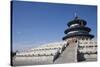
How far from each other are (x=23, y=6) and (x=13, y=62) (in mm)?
664

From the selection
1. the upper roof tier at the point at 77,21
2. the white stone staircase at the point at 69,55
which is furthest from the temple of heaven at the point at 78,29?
the white stone staircase at the point at 69,55

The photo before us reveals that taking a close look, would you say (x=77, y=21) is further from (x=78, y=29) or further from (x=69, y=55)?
(x=69, y=55)

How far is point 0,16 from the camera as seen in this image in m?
2.40

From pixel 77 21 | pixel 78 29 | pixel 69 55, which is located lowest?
pixel 69 55

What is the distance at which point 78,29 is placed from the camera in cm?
288

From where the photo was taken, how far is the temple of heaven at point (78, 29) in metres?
2.80

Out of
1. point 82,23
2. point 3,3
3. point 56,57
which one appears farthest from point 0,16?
point 82,23

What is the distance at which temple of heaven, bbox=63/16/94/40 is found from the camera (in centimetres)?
280

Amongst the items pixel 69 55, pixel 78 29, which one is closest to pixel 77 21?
pixel 78 29

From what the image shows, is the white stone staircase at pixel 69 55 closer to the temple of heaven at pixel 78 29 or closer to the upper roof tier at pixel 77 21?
the temple of heaven at pixel 78 29

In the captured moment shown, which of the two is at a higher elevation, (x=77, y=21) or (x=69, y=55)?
(x=77, y=21)

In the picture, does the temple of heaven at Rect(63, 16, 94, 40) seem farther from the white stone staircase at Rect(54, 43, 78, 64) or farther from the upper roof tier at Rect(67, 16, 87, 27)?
Result: the white stone staircase at Rect(54, 43, 78, 64)

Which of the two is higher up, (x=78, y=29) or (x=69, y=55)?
(x=78, y=29)

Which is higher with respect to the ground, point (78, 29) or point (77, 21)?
point (77, 21)
